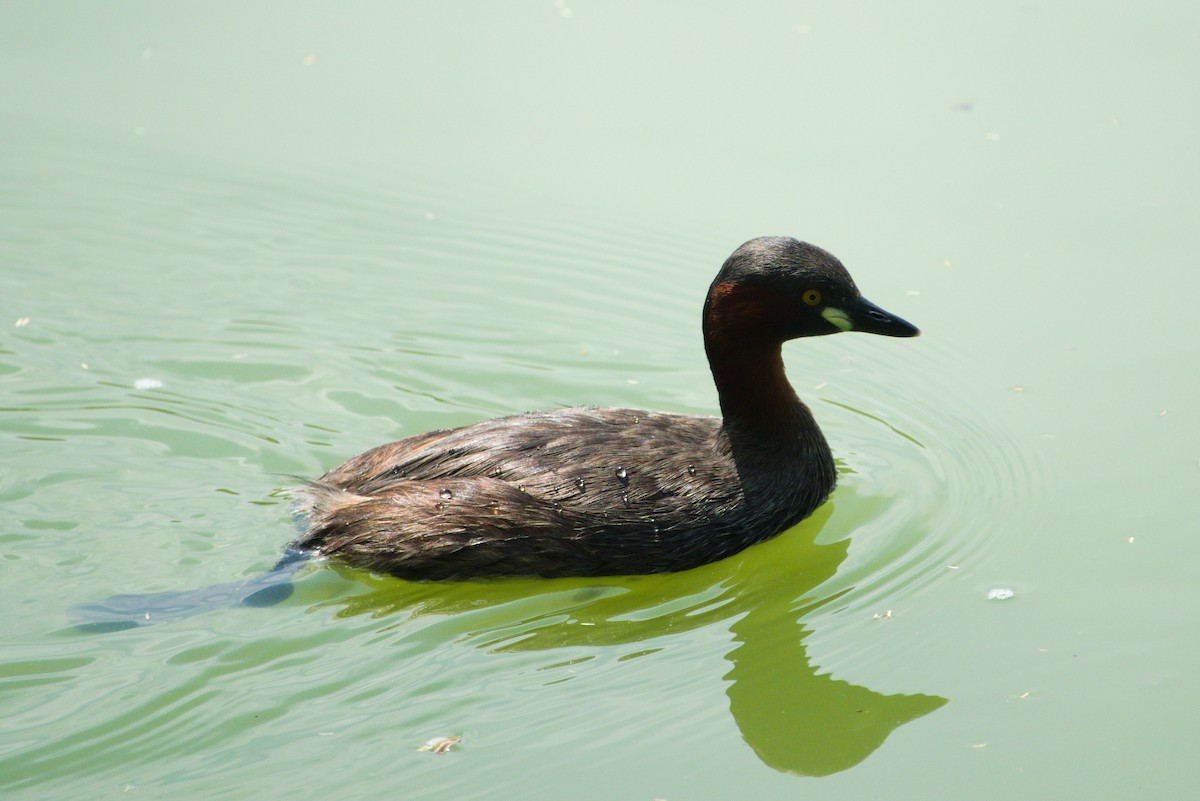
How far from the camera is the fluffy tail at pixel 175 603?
5469 millimetres

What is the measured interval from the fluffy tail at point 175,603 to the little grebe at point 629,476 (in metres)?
0.29

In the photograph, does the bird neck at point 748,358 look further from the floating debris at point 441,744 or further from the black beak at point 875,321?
the floating debris at point 441,744

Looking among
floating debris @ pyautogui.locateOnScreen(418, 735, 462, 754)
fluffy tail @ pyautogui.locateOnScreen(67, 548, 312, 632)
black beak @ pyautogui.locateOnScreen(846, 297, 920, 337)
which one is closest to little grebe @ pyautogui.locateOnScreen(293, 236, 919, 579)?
black beak @ pyautogui.locateOnScreen(846, 297, 920, 337)

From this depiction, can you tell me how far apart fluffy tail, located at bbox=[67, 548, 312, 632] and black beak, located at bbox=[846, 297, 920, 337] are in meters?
2.65

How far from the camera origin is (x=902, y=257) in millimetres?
8289

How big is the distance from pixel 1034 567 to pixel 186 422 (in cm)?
410

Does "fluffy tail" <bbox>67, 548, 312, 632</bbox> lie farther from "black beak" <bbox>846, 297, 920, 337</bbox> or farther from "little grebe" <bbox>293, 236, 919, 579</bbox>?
"black beak" <bbox>846, 297, 920, 337</bbox>

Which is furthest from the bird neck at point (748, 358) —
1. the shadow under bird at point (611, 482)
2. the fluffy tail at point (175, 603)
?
the fluffy tail at point (175, 603)

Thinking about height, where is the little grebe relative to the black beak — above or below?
below

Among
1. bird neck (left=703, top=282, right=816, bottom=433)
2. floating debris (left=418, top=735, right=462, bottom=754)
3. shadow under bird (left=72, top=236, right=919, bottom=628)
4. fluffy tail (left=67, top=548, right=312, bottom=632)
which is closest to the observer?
floating debris (left=418, top=735, right=462, bottom=754)

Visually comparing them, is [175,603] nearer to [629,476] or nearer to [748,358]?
[629,476]

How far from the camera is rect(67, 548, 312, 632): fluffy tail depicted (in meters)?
5.47

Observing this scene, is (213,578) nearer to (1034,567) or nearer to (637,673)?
(637,673)

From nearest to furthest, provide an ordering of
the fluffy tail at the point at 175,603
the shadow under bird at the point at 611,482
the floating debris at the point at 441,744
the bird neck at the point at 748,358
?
the floating debris at the point at 441,744
the fluffy tail at the point at 175,603
the shadow under bird at the point at 611,482
the bird neck at the point at 748,358
